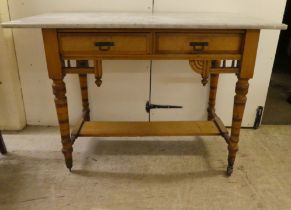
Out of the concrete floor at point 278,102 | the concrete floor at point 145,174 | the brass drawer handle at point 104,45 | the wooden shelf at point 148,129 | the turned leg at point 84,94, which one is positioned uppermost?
the brass drawer handle at point 104,45

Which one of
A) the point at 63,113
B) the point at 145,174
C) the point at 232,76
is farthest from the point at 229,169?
the point at 63,113

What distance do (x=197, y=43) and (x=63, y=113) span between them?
2.36 ft

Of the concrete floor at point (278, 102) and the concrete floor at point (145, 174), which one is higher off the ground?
the concrete floor at point (278, 102)

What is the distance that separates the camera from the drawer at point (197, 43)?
1.14 m

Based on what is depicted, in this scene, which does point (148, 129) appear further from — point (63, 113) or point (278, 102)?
point (278, 102)

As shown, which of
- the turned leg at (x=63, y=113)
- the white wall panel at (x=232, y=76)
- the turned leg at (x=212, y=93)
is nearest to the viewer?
the turned leg at (x=63, y=113)

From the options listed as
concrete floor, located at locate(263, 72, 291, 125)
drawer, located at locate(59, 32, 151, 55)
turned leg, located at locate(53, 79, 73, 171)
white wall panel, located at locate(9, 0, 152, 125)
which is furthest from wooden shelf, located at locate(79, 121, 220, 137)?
concrete floor, located at locate(263, 72, 291, 125)

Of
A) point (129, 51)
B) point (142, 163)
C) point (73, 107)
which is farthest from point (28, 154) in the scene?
point (129, 51)

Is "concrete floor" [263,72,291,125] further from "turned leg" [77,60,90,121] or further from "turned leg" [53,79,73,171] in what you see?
"turned leg" [53,79,73,171]

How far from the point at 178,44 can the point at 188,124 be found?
2.00 feet

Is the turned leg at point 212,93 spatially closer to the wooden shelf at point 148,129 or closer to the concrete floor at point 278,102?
the wooden shelf at point 148,129

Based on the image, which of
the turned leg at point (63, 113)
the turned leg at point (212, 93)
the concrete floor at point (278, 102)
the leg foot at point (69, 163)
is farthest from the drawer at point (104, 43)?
the concrete floor at point (278, 102)

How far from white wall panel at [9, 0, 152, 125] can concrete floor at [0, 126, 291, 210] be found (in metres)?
0.20

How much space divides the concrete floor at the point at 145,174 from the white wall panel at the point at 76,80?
20 cm
